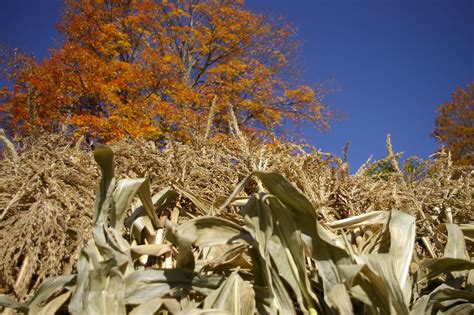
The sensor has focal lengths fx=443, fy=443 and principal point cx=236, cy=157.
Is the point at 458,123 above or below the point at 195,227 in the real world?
above

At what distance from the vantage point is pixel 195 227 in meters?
0.89

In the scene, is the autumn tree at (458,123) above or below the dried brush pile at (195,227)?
above

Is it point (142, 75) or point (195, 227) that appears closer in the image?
point (195, 227)

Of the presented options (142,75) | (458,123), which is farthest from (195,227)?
(458,123)

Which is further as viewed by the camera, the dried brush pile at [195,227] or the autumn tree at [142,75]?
the autumn tree at [142,75]

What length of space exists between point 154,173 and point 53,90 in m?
15.0

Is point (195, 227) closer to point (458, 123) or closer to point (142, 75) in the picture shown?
point (142, 75)

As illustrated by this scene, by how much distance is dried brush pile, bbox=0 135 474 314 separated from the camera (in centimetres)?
81

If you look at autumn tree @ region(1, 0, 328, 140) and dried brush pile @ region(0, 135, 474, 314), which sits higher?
autumn tree @ region(1, 0, 328, 140)

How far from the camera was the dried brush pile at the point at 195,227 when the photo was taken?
81cm

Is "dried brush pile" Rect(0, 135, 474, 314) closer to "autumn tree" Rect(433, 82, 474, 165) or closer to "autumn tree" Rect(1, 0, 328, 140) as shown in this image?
"autumn tree" Rect(1, 0, 328, 140)

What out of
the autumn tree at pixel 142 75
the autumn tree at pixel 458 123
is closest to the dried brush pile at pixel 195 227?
the autumn tree at pixel 142 75

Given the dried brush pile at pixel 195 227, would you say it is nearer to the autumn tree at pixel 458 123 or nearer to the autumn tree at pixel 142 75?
the autumn tree at pixel 142 75

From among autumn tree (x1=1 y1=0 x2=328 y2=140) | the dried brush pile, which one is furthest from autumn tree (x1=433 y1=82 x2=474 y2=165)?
the dried brush pile
